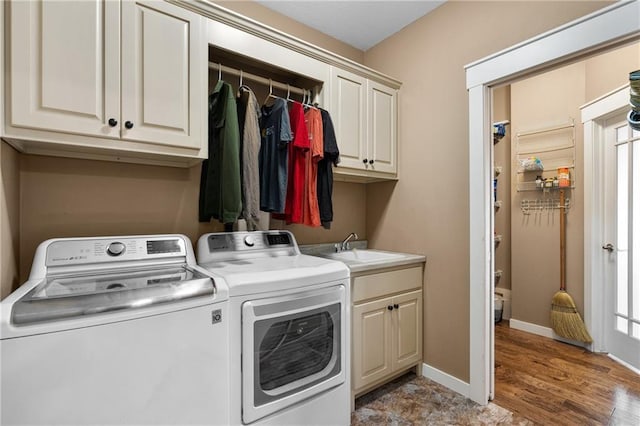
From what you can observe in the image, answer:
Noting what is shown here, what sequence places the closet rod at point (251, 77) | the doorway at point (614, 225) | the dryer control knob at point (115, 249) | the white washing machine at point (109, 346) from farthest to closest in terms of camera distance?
the doorway at point (614, 225)
the closet rod at point (251, 77)
the dryer control knob at point (115, 249)
the white washing machine at point (109, 346)

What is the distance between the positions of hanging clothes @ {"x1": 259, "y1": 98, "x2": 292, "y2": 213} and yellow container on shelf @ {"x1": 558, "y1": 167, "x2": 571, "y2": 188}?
2695 millimetres

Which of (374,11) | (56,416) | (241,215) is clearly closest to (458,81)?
(374,11)

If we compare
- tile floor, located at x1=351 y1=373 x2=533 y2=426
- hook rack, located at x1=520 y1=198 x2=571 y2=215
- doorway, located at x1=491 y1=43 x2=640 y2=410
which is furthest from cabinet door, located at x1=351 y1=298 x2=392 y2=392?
hook rack, located at x1=520 y1=198 x2=571 y2=215

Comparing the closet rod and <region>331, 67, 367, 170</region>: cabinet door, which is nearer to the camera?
the closet rod

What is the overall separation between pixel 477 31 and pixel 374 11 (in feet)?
2.46

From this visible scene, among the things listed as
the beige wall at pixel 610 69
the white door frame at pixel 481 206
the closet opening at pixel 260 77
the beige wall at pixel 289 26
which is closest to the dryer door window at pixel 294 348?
the white door frame at pixel 481 206

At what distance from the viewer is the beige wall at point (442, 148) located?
6.72ft

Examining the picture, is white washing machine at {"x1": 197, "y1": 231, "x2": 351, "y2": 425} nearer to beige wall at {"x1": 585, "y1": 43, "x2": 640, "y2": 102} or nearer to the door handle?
the door handle

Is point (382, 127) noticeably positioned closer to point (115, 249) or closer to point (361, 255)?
point (361, 255)

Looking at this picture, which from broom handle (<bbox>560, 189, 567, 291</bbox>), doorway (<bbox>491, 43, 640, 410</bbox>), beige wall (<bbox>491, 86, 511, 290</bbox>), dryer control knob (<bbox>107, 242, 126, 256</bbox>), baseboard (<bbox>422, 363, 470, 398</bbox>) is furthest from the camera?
beige wall (<bbox>491, 86, 511, 290</bbox>)

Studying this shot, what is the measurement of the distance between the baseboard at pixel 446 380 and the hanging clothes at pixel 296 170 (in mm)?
1465

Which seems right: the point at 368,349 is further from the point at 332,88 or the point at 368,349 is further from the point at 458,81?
the point at 458,81

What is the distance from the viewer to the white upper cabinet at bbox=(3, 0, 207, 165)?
1212 mm

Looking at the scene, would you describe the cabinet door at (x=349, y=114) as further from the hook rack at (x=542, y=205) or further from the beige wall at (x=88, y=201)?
the hook rack at (x=542, y=205)
